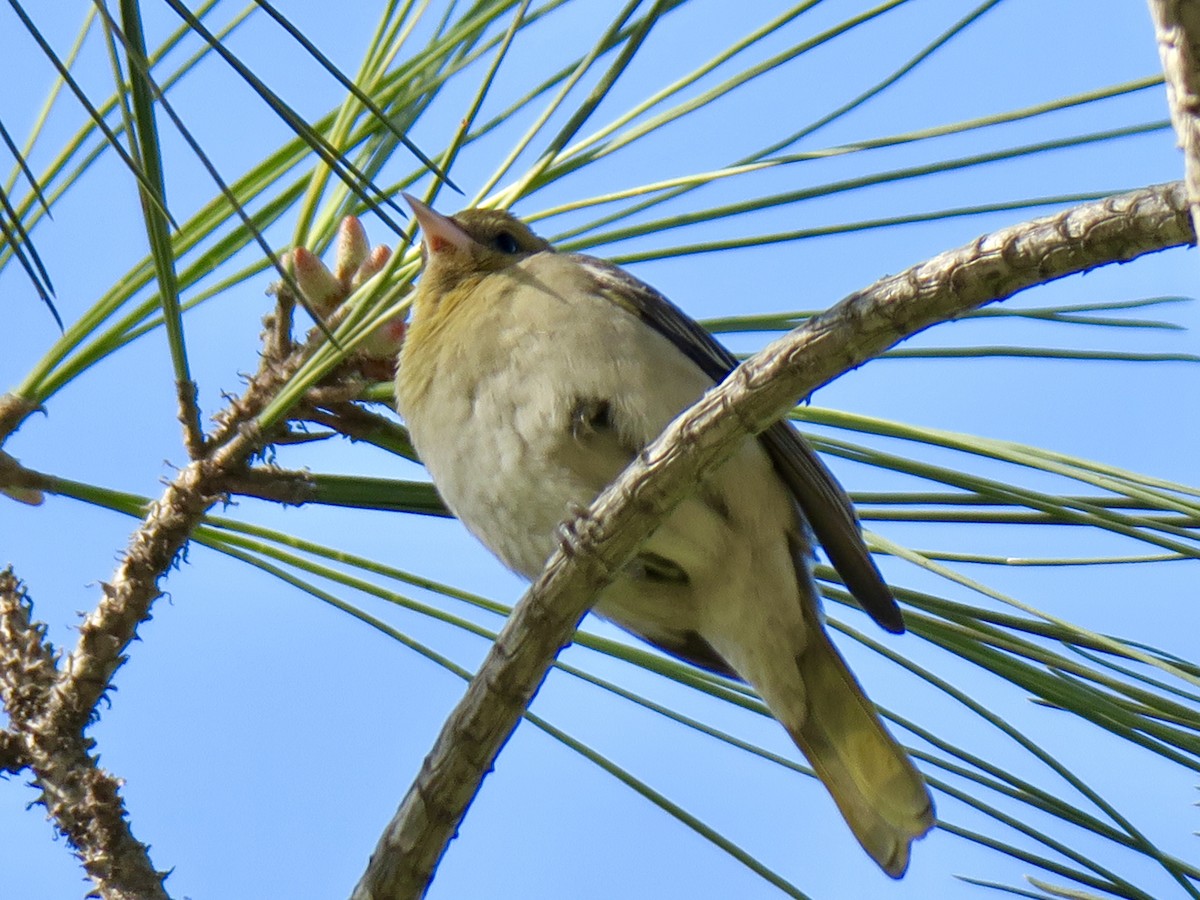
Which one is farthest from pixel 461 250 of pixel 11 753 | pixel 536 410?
pixel 11 753

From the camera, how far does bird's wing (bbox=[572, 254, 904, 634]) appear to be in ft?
7.79

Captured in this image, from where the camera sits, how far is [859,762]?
A: 2701 mm

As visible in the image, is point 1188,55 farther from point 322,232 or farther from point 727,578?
point 727,578

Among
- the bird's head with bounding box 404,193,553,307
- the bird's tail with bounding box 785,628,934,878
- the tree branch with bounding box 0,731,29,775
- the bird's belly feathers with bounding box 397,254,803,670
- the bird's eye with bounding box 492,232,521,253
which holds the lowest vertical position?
the tree branch with bounding box 0,731,29,775

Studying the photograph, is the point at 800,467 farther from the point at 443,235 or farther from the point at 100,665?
the point at 100,665

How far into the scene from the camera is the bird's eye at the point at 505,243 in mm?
3299

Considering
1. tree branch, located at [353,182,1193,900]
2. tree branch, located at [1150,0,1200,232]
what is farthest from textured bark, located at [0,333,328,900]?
tree branch, located at [1150,0,1200,232]

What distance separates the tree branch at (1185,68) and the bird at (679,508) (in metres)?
1.46

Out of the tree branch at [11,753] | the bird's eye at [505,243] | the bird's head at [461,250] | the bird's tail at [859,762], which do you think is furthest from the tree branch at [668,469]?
the bird's eye at [505,243]

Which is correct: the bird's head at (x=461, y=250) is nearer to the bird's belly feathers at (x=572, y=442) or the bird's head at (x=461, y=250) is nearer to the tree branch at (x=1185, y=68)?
the bird's belly feathers at (x=572, y=442)

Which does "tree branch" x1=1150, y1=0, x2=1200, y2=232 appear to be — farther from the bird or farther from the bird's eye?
the bird's eye

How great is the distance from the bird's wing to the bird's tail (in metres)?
0.33

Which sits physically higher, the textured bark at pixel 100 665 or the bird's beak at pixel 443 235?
the bird's beak at pixel 443 235

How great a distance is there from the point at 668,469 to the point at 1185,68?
85cm
